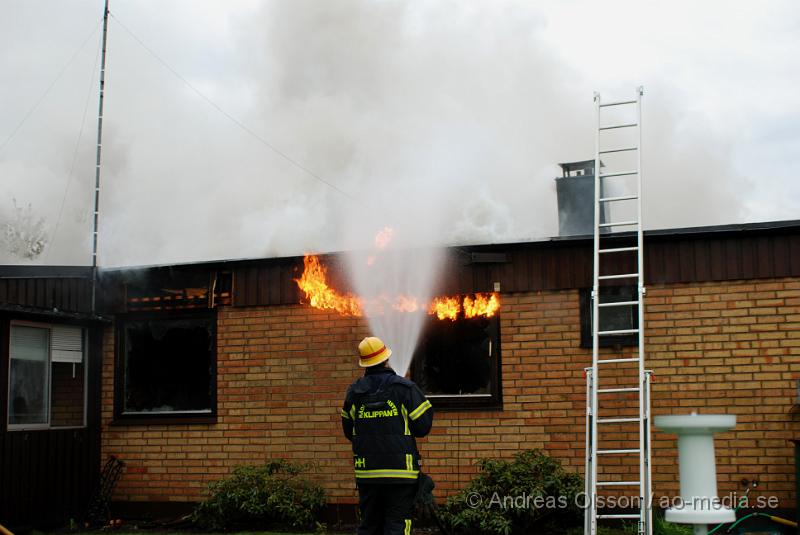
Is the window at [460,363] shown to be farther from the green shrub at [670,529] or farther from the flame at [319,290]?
the green shrub at [670,529]

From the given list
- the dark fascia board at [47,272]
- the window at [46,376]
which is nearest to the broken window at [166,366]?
the window at [46,376]

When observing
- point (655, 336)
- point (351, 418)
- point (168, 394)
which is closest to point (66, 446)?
point (168, 394)

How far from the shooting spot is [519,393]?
1005 centimetres

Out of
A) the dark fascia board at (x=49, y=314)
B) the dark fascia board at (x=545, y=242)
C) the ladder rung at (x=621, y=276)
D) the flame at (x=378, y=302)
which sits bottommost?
the dark fascia board at (x=49, y=314)

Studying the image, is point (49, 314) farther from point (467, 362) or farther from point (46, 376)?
point (467, 362)

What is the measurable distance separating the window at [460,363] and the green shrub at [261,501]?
70.7 inches

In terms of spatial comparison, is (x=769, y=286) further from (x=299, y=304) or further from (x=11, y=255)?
(x=11, y=255)

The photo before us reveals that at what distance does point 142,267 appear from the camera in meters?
11.6

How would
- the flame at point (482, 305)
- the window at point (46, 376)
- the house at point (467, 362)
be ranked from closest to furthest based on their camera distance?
1. the house at point (467, 362)
2. the flame at point (482, 305)
3. the window at point (46, 376)

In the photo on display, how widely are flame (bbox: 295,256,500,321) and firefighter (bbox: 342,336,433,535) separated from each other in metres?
3.48

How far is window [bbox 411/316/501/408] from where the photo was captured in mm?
10250

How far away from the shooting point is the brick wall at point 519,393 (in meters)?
9.30

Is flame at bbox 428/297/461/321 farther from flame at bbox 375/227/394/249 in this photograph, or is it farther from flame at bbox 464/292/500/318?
flame at bbox 375/227/394/249

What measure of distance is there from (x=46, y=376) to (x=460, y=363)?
4.95 metres
